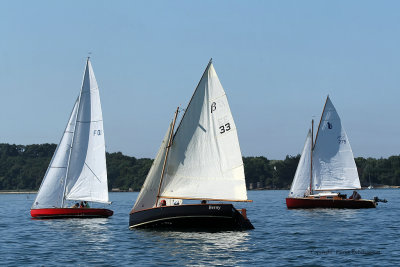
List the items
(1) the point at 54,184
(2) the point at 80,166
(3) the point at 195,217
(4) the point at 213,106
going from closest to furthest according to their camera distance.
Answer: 1. (3) the point at 195,217
2. (4) the point at 213,106
3. (1) the point at 54,184
4. (2) the point at 80,166

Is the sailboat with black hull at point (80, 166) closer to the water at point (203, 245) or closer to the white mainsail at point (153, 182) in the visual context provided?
the water at point (203, 245)

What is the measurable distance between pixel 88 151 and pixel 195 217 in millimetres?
21546

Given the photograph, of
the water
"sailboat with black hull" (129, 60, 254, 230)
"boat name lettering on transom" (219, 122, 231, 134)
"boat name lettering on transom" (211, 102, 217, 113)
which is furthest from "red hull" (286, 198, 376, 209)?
"boat name lettering on transom" (211, 102, 217, 113)

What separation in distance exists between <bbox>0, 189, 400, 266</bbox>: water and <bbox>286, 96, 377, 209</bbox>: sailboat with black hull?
20.9 m

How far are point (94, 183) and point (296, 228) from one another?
65.9 feet

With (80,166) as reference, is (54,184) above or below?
below

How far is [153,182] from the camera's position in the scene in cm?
4616

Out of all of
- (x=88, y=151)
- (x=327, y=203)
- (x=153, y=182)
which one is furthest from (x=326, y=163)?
(x=153, y=182)

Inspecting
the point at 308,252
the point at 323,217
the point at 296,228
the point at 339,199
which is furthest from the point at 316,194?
the point at 308,252

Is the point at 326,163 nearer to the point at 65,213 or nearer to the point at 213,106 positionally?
the point at 65,213

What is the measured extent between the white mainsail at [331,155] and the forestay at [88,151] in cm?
2719

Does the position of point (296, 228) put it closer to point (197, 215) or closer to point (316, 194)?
point (197, 215)

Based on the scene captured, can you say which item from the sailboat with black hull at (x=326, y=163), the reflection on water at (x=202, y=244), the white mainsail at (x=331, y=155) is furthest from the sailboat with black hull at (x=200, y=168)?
the white mainsail at (x=331, y=155)

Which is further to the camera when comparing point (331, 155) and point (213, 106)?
point (331, 155)
